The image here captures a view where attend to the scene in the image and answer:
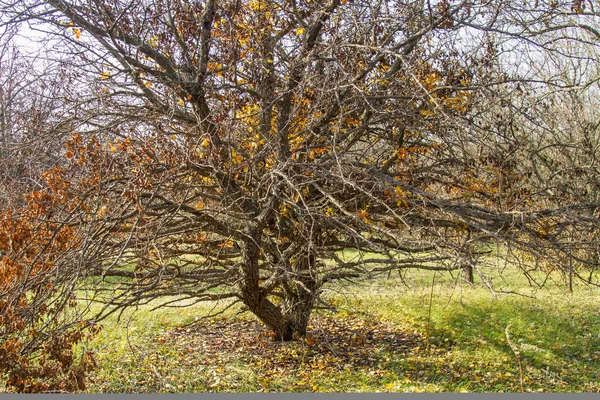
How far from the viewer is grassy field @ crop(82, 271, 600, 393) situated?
648 cm

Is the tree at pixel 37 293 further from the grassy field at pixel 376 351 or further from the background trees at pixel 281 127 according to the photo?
the grassy field at pixel 376 351

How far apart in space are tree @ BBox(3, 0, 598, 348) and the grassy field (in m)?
0.98

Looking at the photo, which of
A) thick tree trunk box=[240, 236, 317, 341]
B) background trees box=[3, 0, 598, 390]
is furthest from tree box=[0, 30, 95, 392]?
thick tree trunk box=[240, 236, 317, 341]

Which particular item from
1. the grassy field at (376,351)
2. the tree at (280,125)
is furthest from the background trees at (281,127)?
the grassy field at (376,351)

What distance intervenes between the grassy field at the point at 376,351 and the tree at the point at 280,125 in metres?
0.98

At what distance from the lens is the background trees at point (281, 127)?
4758mm

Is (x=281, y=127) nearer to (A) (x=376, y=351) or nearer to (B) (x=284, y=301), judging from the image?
(B) (x=284, y=301)

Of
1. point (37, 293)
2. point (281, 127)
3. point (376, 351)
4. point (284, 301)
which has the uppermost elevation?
point (281, 127)

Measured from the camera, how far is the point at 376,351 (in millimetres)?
7730

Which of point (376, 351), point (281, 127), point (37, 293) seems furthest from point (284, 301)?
point (37, 293)

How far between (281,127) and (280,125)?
24 millimetres

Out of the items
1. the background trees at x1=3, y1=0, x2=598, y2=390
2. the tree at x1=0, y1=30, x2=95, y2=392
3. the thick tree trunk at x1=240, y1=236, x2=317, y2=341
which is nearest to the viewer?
the tree at x1=0, y1=30, x2=95, y2=392

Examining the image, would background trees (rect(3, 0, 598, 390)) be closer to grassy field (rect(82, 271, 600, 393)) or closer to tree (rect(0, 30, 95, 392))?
tree (rect(0, 30, 95, 392))

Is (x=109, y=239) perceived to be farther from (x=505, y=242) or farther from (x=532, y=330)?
(x=532, y=330)
